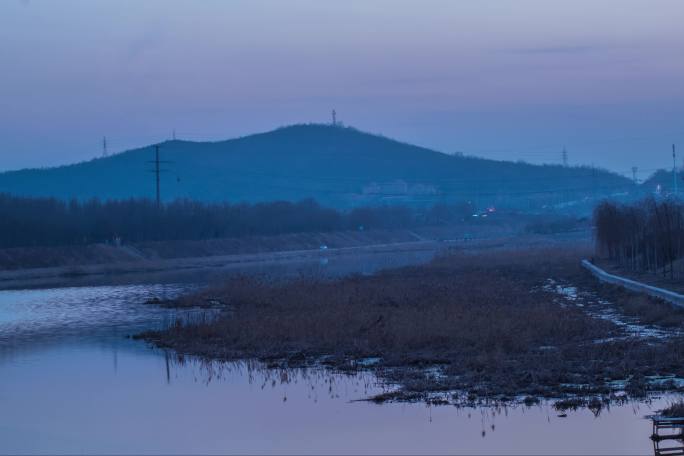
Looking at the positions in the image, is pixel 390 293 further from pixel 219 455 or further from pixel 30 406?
pixel 219 455

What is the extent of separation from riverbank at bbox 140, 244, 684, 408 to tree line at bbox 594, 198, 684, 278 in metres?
3.25

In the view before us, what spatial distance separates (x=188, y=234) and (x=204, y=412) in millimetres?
78322

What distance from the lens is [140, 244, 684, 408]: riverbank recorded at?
53.4ft

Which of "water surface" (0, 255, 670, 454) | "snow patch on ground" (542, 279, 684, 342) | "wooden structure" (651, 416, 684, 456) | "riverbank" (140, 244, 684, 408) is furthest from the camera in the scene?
"snow patch on ground" (542, 279, 684, 342)

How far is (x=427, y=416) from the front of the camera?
14.8 meters

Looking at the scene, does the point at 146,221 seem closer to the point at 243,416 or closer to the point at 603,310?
the point at 603,310

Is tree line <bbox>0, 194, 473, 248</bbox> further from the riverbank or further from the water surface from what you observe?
the water surface

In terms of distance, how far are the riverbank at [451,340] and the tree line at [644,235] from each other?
3.25 m

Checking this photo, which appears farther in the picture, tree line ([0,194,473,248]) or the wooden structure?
tree line ([0,194,473,248])

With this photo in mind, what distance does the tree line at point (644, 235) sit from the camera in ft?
122

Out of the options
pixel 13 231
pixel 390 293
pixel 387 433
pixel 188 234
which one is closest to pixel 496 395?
pixel 387 433

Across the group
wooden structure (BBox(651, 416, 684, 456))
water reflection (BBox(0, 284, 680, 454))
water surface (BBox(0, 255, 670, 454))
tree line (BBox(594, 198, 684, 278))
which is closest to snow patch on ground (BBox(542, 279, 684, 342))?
tree line (BBox(594, 198, 684, 278))

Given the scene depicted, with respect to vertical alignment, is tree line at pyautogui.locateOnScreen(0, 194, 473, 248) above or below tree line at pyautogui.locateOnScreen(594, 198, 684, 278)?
above

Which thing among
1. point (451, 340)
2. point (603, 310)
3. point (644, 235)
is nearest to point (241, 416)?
point (451, 340)
